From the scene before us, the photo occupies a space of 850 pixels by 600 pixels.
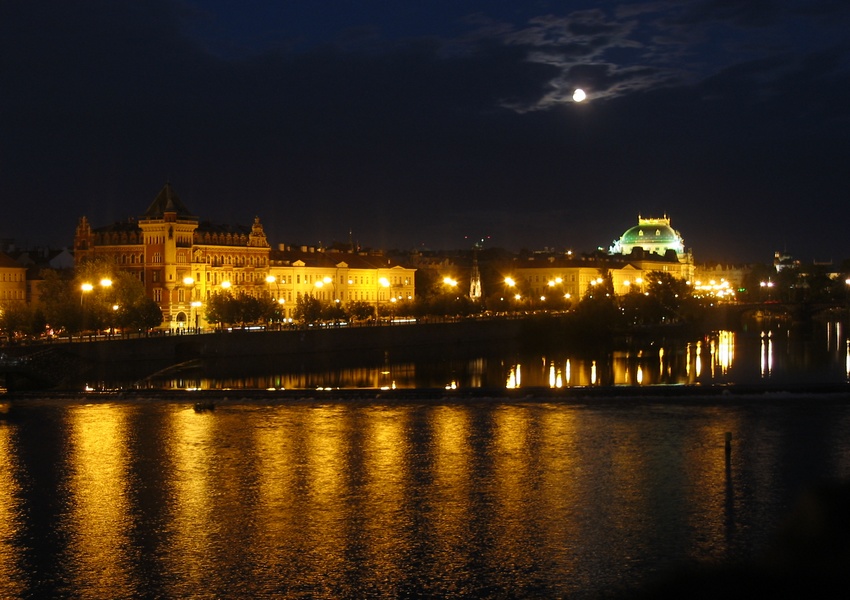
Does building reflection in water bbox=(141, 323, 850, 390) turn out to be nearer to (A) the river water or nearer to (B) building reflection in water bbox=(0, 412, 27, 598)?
(A) the river water

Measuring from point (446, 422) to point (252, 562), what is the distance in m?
15.7

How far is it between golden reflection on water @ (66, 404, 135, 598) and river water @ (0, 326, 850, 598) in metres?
0.06

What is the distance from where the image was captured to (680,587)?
9961 millimetres

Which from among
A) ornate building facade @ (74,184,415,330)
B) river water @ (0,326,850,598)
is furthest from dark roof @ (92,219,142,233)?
river water @ (0,326,850,598)

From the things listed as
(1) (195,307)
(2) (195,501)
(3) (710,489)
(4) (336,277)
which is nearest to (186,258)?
(1) (195,307)

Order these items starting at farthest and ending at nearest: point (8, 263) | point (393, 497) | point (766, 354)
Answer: point (8, 263)
point (766, 354)
point (393, 497)

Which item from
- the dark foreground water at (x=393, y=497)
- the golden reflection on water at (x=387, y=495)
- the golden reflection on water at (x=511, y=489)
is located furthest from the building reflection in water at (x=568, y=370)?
the golden reflection on water at (x=387, y=495)

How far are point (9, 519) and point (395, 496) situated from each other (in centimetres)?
772

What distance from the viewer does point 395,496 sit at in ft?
75.2

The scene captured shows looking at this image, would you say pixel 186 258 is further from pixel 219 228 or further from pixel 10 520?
pixel 10 520

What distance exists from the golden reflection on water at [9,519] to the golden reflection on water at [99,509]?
900mm

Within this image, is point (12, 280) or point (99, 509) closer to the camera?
point (99, 509)

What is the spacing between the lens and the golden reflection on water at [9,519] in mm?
17281

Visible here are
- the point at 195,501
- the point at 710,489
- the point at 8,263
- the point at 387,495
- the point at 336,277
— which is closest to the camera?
the point at 195,501
